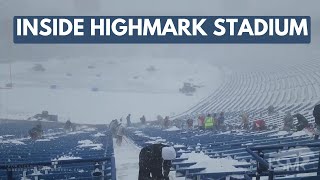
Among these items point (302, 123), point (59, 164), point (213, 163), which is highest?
point (302, 123)

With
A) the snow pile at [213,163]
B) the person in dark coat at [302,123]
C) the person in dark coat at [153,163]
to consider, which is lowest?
the snow pile at [213,163]

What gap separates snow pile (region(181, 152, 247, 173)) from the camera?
4.76 m

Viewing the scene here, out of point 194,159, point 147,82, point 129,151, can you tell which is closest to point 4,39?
point 147,82

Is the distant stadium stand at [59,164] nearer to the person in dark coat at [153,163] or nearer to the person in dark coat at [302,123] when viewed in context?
the person in dark coat at [153,163]

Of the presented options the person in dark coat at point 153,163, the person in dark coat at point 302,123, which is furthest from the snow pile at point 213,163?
the person in dark coat at point 302,123

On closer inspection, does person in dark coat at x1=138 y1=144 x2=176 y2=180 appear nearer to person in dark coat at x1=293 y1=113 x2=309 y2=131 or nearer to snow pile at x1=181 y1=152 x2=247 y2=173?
snow pile at x1=181 y1=152 x2=247 y2=173

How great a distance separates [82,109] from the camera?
63.2ft

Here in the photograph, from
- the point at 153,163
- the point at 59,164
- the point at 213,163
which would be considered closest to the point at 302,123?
the point at 213,163

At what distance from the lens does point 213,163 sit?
16.6 feet

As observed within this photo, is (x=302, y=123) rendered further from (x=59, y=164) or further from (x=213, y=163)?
(x=59, y=164)

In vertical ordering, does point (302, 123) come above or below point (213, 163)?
above

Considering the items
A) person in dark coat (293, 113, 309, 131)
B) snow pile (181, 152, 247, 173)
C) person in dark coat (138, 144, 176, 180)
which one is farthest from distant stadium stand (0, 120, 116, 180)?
person in dark coat (293, 113, 309, 131)

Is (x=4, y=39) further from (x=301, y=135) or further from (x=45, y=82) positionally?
(x=301, y=135)

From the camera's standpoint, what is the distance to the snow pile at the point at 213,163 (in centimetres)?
476
